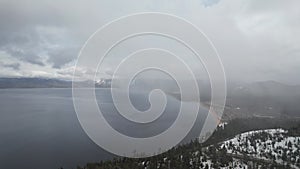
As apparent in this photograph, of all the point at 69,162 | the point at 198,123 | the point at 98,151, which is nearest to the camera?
the point at 69,162

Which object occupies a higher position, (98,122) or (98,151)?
(98,122)

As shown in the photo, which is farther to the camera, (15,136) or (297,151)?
(15,136)

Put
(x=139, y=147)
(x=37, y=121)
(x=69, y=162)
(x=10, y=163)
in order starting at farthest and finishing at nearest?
(x=37, y=121) → (x=139, y=147) → (x=69, y=162) → (x=10, y=163)

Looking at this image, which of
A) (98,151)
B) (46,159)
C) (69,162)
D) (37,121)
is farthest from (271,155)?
(37,121)

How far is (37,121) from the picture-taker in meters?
49.2

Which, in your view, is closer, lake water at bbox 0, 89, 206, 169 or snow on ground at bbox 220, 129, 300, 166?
lake water at bbox 0, 89, 206, 169

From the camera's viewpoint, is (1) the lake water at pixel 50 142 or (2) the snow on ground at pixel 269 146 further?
(2) the snow on ground at pixel 269 146

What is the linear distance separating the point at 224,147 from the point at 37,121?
1509 inches

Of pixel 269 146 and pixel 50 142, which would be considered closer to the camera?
pixel 269 146

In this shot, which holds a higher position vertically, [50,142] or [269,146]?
[269,146]

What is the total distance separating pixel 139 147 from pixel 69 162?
35.9 ft

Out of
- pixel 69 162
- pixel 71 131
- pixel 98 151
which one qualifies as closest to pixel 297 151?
pixel 98 151

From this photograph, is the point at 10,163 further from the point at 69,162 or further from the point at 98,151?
the point at 98,151

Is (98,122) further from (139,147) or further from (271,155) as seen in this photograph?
(271,155)
